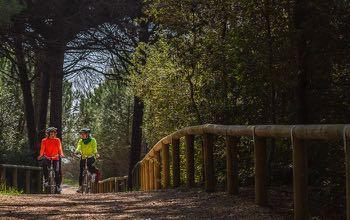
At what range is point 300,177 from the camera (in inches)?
190

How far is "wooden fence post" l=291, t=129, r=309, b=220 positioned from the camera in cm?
482

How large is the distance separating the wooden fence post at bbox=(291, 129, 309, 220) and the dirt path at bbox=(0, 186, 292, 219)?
0.47 m

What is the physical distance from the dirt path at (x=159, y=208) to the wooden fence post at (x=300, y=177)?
1.54 feet

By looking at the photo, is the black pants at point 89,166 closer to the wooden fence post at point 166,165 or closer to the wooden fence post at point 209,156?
the wooden fence post at point 166,165

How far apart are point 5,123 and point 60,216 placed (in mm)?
25553

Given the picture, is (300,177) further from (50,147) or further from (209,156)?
(50,147)

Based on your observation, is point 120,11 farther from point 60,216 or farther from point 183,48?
point 60,216

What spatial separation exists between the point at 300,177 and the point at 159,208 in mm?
2098

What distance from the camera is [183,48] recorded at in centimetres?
974

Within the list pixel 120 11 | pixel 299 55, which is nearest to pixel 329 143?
pixel 299 55

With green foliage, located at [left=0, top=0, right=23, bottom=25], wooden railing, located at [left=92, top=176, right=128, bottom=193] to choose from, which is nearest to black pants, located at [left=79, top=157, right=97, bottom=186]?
green foliage, located at [left=0, top=0, right=23, bottom=25]

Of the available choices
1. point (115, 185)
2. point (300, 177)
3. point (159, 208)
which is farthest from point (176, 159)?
point (115, 185)

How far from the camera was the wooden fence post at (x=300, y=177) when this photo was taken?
4816 millimetres

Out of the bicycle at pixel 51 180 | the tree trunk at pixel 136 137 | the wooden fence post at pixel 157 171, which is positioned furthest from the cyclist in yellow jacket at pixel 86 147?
the tree trunk at pixel 136 137
